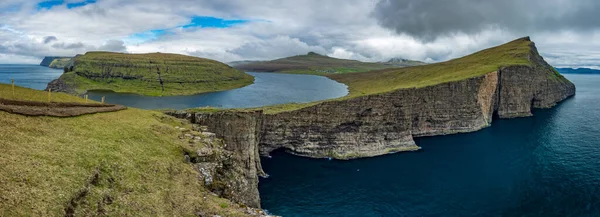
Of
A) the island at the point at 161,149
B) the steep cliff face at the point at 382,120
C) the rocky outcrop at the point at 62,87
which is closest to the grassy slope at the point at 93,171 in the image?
the island at the point at 161,149

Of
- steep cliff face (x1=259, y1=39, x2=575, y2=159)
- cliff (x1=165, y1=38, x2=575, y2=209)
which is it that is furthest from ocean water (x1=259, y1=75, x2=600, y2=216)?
cliff (x1=165, y1=38, x2=575, y2=209)

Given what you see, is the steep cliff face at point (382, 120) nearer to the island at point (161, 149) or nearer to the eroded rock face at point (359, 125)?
the eroded rock face at point (359, 125)

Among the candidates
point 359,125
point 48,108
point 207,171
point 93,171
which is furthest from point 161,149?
point 359,125

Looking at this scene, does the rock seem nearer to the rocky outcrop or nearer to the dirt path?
the dirt path

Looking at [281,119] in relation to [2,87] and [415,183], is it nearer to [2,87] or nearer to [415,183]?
[415,183]

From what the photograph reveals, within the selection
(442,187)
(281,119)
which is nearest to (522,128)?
(442,187)

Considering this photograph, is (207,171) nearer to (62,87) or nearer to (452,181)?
(452,181)
